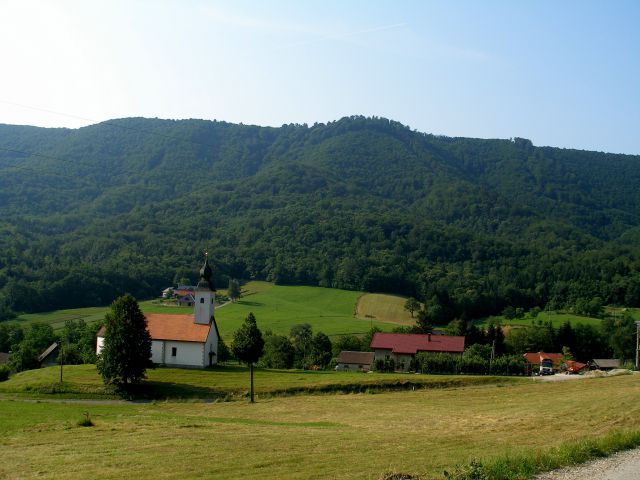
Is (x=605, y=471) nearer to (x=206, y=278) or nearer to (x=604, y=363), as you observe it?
(x=206, y=278)

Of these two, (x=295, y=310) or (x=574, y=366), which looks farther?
(x=295, y=310)

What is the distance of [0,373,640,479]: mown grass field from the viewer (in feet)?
61.1

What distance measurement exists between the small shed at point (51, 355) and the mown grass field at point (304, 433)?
32004mm

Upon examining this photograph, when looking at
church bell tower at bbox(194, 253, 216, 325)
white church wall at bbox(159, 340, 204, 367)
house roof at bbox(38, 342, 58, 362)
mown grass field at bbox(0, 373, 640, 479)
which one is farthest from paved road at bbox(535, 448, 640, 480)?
house roof at bbox(38, 342, 58, 362)

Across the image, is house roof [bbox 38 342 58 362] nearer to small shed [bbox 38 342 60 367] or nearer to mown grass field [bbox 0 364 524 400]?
small shed [bbox 38 342 60 367]

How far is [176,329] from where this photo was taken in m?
59.2

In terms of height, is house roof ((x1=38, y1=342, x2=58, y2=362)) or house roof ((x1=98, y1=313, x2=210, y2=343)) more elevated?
house roof ((x1=98, y1=313, x2=210, y2=343))

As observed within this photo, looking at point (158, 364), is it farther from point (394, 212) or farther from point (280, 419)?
point (394, 212)

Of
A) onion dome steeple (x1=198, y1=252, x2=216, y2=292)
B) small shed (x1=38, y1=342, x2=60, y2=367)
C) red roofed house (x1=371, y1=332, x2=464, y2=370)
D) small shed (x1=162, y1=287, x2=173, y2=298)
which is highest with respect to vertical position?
onion dome steeple (x1=198, y1=252, x2=216, y2=292)

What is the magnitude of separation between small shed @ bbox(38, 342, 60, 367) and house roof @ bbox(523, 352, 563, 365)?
54184 mm

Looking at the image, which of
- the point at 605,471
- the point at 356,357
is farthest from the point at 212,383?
the point at 605,471

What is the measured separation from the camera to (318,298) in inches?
4611

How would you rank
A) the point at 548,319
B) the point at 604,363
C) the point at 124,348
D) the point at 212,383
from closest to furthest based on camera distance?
the point at 124,348, the point at 212,383, the point at 604,363, the point at 548,319

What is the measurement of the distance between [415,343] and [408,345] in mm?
843
